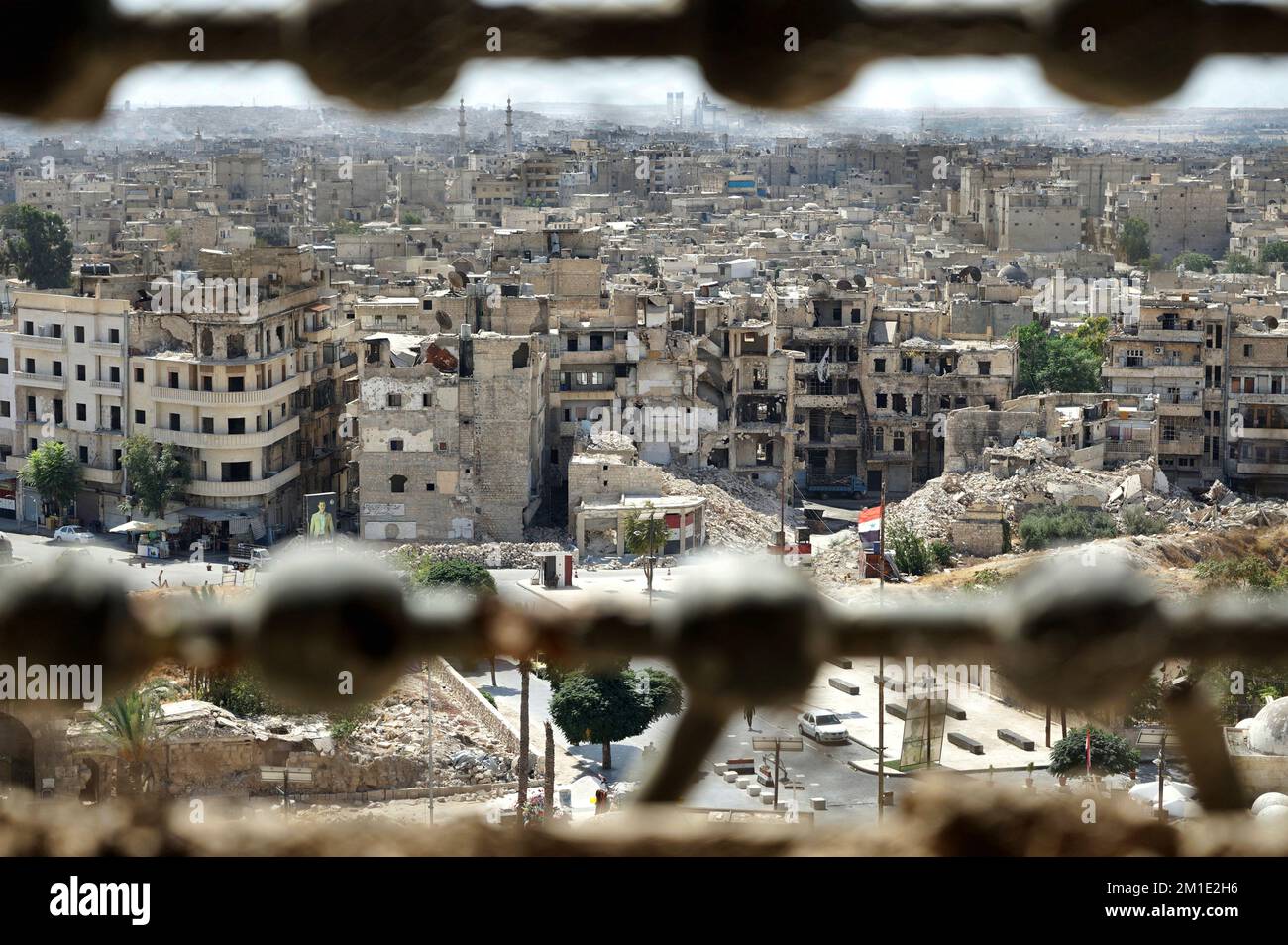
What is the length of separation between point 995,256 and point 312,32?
3205cm

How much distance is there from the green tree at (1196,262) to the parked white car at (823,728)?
26.2 meters

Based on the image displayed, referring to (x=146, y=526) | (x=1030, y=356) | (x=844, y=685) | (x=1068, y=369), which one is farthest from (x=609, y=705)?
(x=1030, y=356)

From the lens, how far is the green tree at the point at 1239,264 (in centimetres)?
3334

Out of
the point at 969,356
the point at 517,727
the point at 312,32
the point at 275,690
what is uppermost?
the point at 312,32

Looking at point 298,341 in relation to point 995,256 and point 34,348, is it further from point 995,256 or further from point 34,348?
point 995,256

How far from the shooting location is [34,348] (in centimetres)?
1697

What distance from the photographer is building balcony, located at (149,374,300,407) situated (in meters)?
16.2

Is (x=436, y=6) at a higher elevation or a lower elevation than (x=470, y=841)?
higher

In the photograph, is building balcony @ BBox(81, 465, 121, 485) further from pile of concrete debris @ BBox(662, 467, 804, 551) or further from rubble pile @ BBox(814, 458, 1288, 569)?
rubble pile @ BBox(814, 458, 1288, 569)

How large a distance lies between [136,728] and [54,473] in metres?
9.84

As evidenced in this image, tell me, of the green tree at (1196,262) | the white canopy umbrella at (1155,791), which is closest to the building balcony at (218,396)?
the white canopy umbrella at (1155,791)

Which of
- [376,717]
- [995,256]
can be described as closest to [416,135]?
[995,256]
